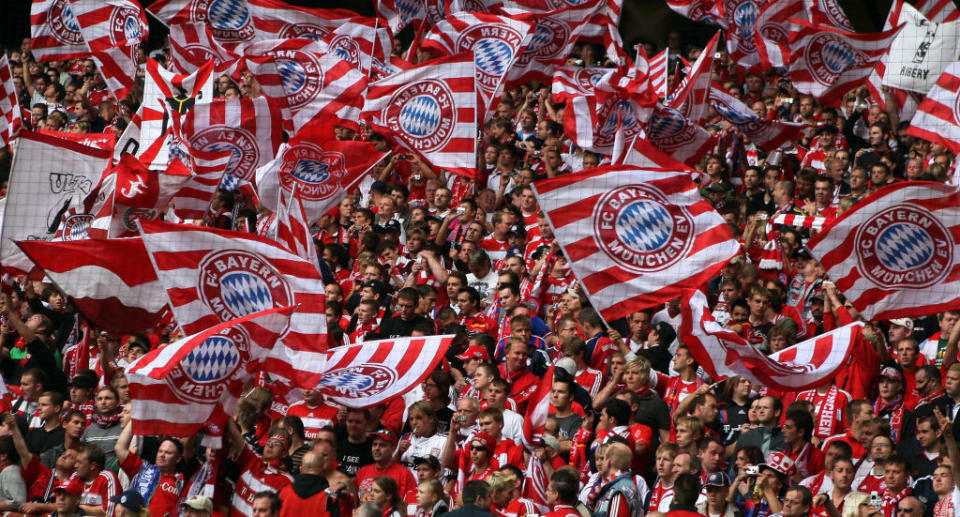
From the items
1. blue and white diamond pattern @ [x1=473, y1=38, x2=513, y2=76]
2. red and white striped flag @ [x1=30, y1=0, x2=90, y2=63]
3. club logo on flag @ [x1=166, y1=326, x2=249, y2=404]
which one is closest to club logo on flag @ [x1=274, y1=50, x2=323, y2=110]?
blue and white diamond pattern @ [x1=473, y1=38, x2=513, y2=76]

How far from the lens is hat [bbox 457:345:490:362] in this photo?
34.7 feet

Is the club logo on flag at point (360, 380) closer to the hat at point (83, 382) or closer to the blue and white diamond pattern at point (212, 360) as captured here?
the blue and white diamond pattern at point (212, 360)

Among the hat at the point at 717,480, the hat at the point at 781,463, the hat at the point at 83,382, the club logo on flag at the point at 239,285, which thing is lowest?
the hat at the point at 83,382

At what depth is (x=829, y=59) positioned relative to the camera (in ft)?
49.6

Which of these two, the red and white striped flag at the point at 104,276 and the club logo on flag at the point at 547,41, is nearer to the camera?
the red and white striped flag at the point at 104,276

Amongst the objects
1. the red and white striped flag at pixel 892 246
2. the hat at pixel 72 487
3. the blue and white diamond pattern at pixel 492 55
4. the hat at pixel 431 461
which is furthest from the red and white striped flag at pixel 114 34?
the red and white striped flag at pixel 892 246

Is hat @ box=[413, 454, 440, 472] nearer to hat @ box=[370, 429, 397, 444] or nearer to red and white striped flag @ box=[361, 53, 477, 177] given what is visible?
hat @ box=[370, 429, 397, 444]

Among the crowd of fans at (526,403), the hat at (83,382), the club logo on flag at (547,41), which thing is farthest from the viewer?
the club logo on flag at (547,41)

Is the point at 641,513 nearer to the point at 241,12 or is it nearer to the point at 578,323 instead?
the point at 578,323

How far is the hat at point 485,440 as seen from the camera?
8.91m

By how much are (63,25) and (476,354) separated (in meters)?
10.3

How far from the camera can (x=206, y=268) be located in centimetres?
938

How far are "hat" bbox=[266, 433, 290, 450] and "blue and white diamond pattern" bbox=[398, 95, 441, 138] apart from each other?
4.79 metres

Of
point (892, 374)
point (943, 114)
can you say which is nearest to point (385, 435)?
point (892, 374)
